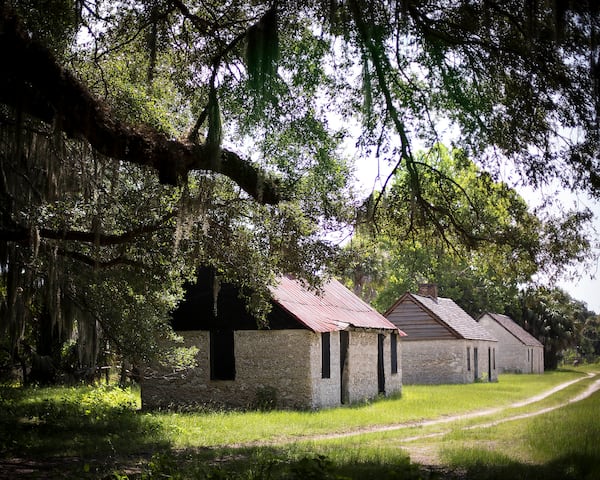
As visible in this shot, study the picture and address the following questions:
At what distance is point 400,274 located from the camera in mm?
56844

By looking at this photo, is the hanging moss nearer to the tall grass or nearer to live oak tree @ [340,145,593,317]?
live oak tree @ [340,145,593,317]

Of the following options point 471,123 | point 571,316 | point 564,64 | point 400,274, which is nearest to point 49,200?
point 471,123

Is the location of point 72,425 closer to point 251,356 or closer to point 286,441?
point 286,441

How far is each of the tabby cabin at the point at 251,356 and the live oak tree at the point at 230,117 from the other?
6.41m

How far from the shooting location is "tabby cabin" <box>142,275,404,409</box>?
21406mm

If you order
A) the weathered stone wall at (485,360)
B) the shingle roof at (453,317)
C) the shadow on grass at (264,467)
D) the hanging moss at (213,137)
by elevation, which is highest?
the hanging moss at (213,137)

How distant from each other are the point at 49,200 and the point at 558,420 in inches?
367

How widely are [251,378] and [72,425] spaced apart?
6.89 metres

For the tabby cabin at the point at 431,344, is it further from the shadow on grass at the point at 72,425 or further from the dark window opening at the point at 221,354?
the shadow on grass at the point at 72,425

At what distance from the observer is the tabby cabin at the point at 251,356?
21.4 metres

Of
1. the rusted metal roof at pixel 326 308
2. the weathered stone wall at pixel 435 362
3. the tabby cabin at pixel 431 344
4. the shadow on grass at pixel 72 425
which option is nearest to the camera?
the shadow on grass at pixel 72 425

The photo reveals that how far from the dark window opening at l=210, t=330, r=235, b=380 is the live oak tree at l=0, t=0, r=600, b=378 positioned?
21.4ft

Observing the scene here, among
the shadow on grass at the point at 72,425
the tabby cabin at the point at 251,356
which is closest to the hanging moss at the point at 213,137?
the shadow on grass at the point at 72,425

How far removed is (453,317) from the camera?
42.8m
